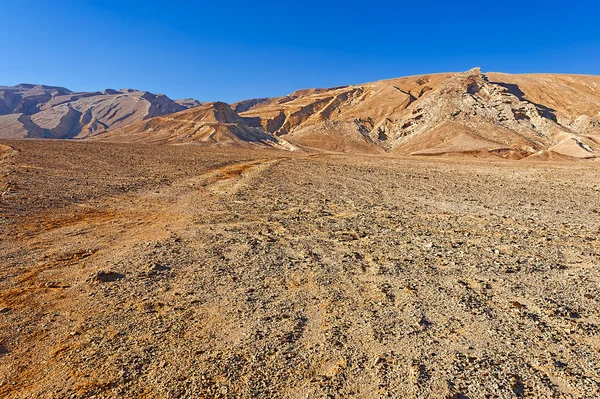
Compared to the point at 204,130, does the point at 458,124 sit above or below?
above

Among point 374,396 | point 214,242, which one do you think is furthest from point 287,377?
point 214,242

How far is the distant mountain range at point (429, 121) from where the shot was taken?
139ft

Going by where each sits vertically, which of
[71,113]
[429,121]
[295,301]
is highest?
[71,113]

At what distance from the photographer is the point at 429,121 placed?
5241cm

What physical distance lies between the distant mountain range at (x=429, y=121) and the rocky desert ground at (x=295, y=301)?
107ft

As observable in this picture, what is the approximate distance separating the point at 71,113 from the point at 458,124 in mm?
124841

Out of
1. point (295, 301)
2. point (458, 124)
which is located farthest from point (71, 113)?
point (295, 301)

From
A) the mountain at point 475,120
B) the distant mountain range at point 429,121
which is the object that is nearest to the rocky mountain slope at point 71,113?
the distant mountain range at point 429,121

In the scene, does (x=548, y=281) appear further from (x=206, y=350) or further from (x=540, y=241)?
(x=206, y=350)

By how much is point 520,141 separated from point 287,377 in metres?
47.1

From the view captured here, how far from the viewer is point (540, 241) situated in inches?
287

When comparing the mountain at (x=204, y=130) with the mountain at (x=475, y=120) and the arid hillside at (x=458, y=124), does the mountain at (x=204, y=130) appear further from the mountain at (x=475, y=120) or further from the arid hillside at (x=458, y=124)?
the mountain at (x=475, y=120)

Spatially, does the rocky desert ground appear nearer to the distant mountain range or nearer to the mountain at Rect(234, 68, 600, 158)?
the distant mountain range

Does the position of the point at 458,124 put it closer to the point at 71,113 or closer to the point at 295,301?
the point at 295,301
